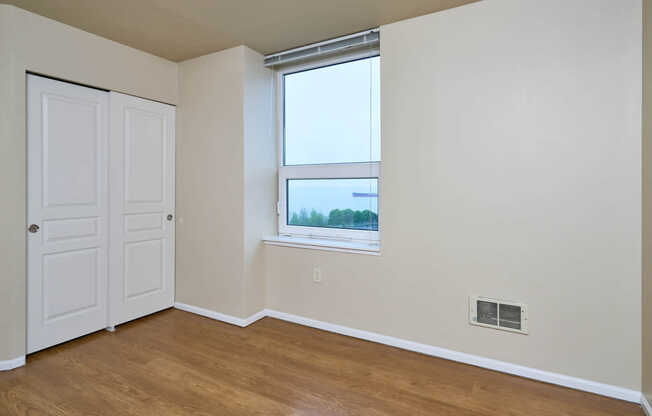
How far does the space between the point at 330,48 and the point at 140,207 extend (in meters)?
2.19

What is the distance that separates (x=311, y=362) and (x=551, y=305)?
5.23 ft

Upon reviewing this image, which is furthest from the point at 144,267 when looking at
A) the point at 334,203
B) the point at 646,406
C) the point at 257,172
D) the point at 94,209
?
the point at 646,406

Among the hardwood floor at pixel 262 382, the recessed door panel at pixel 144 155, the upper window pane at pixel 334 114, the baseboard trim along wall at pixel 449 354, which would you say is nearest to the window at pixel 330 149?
the upper window pane at pixel 334 114

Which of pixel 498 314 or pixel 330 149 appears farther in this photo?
pixel 330 149

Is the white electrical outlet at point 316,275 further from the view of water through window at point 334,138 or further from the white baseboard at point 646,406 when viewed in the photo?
the white baseboard at point 646,406

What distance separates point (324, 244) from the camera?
298 cm

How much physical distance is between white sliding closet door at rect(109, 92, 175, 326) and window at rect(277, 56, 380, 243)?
112 centimetres

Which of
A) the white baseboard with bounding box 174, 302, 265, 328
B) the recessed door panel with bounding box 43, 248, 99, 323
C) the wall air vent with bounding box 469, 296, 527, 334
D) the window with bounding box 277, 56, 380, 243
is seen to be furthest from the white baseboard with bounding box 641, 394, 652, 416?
the recessed door panel with bounding box 43, 248, 99, 323

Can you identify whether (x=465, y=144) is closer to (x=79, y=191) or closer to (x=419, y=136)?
(x=419, y=136)

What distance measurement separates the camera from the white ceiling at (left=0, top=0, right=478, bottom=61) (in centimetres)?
234

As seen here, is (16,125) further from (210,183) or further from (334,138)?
(334,138)

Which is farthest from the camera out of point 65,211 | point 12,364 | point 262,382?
point 65,211

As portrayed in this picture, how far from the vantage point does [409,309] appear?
262cm

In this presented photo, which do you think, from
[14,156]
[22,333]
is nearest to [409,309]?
[22,333]
